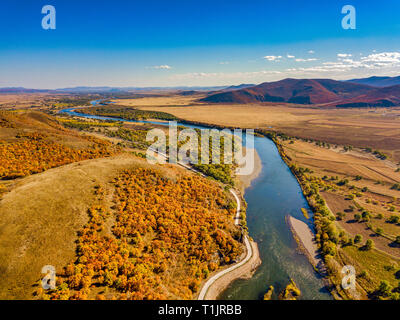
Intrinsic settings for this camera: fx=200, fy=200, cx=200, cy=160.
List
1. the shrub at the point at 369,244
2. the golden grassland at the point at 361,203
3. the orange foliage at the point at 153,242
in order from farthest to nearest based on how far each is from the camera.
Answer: the shrub at the point at 369,244 < the golden grassland at the point at 361,203 < the orange foliage at the point at 153,242

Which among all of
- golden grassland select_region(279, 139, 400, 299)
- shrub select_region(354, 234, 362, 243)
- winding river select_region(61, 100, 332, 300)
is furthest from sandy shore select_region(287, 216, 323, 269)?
shrub select_region(354, 234, 362, 243)

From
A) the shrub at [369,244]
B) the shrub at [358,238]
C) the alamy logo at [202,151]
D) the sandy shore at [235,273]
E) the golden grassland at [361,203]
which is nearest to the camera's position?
the sandy shore at [235,273]

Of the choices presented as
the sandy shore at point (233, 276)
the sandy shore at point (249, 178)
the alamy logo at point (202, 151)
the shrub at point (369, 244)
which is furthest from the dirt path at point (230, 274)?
the alamy logo at point (202, 151)

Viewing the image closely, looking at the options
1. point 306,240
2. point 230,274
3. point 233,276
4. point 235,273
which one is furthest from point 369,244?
point 230,274

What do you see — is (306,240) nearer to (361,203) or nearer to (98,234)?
(361,203)

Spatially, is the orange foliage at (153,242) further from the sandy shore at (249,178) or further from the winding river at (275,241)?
the sandy shore at (249,178)
